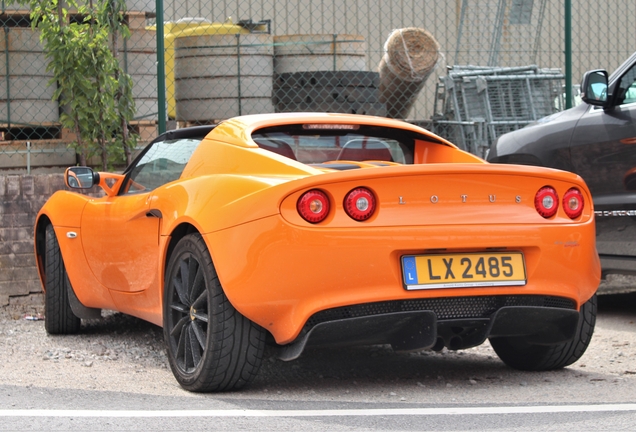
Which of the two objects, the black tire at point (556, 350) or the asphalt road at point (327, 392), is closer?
the asphalt road at point (327, 392)

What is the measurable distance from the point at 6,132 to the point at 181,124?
59.0 inches

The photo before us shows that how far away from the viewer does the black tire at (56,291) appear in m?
6.48

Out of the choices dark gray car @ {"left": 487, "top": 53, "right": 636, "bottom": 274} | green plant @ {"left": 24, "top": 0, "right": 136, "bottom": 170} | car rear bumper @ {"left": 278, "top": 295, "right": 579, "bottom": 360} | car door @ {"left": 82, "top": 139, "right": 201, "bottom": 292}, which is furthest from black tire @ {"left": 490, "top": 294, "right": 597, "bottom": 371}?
green plant @ {"left": 24, "top": 0, "right": 136, "bottom": 170}

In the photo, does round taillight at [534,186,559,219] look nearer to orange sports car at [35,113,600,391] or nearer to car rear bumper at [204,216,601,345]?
orange sports car at [35,113,600,391]

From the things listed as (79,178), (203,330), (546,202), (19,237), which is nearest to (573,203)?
(546,202)

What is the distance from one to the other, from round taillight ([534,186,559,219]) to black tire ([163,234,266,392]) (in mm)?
1307

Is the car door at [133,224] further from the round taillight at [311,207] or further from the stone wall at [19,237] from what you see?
the stone wall at [19,237]

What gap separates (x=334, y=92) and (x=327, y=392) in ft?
14.9

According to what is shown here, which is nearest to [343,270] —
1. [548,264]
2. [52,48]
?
[548,264]

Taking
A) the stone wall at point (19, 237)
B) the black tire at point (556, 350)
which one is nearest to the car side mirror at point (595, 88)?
the black tire at point (556, 350)

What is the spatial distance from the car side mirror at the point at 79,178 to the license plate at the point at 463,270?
94.4 inches

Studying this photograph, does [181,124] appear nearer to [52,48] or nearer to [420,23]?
[52,48]

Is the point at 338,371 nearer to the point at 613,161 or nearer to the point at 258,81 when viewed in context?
the point at 613,161

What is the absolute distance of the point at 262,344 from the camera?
440cm
